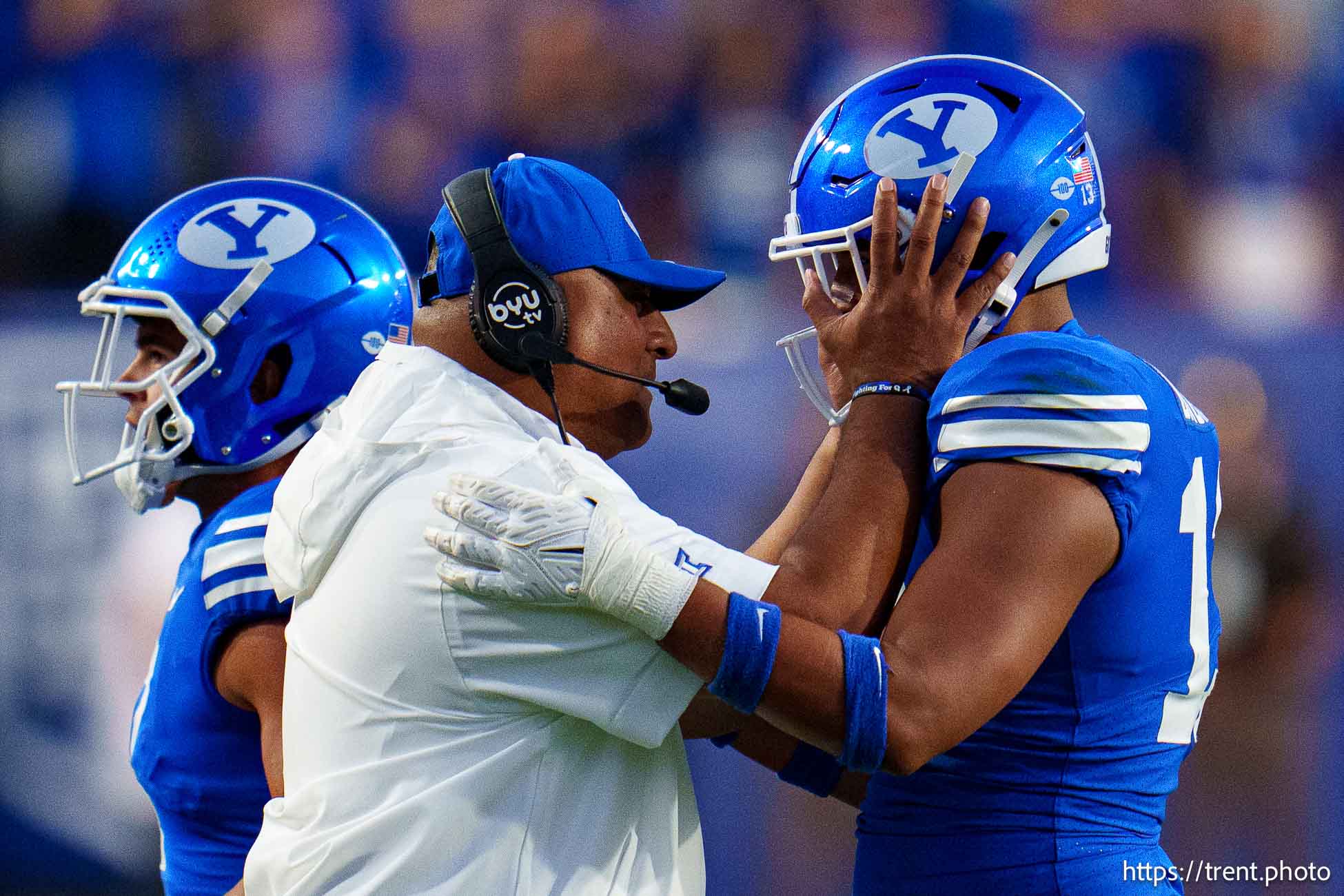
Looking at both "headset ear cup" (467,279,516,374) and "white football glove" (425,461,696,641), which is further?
"headset ear cup" (467,279,516,374)

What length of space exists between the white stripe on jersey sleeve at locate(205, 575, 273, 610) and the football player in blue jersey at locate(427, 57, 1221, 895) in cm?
49

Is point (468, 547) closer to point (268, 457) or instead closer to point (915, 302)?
point (915, 302)

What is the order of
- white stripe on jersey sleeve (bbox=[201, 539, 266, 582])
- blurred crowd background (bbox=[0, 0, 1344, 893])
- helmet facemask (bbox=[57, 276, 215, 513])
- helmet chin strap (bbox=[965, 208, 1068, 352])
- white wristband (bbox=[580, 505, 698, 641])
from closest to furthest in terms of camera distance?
white wristband (bbox=[580, 505, 698, 641]), helmet chin strap (bbox=[965, 208, 1068, 352]), white stripe on jersey sleeve (bbox=[201, 539, 266, 582]), helmet facemask (bbox=[57, 276, 215, 513]), blurred crowd background (bbox=[0, 0, 1344, 893])

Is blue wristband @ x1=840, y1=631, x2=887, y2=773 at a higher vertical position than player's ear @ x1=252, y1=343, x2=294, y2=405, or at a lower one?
higher

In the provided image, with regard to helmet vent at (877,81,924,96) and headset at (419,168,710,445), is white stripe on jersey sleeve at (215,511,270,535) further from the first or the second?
helmet vent at (877,81,924,96)

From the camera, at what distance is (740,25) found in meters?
5.30

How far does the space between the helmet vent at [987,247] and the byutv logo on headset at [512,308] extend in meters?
0.58

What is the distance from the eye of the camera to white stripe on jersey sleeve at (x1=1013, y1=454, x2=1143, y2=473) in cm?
152

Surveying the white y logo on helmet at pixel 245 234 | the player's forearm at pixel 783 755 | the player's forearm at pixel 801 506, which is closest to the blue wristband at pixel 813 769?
the player's forearm at pixel 783 755

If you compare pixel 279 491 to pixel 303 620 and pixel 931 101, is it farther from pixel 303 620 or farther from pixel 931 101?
pixel 931 101

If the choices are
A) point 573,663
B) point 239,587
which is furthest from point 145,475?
point 573,663

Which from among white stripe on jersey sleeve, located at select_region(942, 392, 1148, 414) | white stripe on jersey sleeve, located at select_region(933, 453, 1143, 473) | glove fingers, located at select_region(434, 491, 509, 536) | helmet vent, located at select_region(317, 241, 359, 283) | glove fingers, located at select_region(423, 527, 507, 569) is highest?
white stripe on jersey sleeve, located at select_region(942, 392, 1148, 414)

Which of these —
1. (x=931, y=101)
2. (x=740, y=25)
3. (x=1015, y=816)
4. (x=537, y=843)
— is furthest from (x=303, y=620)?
(x=740, y=25)

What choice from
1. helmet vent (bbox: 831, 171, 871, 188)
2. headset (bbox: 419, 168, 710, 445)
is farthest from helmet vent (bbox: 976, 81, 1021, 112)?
headset (bbox: 419, 168, 710, 445)
